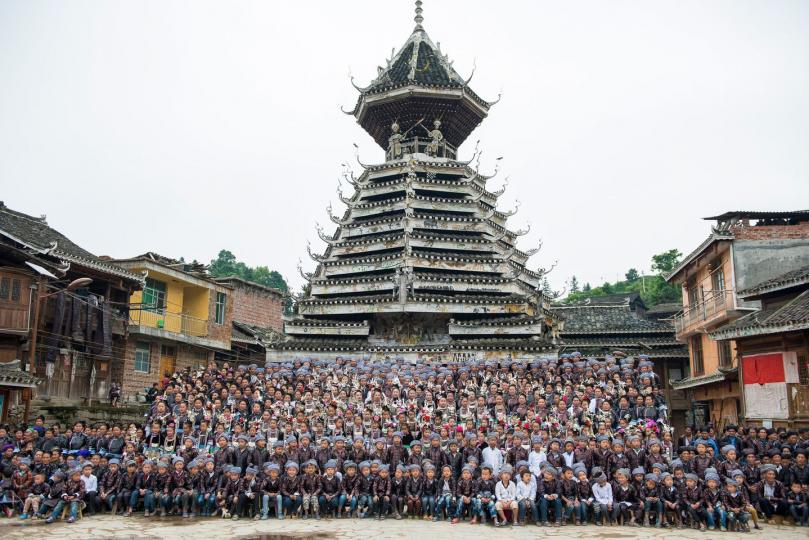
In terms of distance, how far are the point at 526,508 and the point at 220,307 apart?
23.3 meters

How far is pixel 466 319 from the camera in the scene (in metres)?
26.3

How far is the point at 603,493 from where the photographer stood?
549 inches

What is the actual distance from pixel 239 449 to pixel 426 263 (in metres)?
13.0

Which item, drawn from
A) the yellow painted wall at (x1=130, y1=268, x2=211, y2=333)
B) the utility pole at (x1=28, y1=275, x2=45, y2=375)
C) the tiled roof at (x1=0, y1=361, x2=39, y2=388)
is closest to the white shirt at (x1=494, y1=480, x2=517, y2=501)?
the tiled roof at (x1=0, y1=361, x2=39, y2=388)

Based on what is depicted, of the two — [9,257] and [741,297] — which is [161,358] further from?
[741,297]

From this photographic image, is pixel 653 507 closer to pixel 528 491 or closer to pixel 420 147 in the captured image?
pixel 528 491

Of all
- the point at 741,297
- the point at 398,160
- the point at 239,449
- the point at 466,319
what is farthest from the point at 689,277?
the point at 239,449

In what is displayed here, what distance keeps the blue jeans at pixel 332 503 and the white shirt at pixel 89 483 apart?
191 inches

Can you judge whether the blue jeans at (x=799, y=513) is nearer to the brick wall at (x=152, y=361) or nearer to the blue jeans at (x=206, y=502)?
the blue jeans at (x=206, y=502)

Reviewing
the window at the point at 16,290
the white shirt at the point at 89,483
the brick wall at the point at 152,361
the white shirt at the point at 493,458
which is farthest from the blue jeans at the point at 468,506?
the brick wall at the point at 152,361

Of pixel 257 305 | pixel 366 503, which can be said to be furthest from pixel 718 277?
pixel 257 305

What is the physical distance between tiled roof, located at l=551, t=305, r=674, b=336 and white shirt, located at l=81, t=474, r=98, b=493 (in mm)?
25491

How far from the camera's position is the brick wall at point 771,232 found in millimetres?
26312

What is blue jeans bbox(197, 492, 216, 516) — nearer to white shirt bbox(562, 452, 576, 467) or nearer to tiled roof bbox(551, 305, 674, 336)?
white shirt bbox(562, 452, 576, 467)
